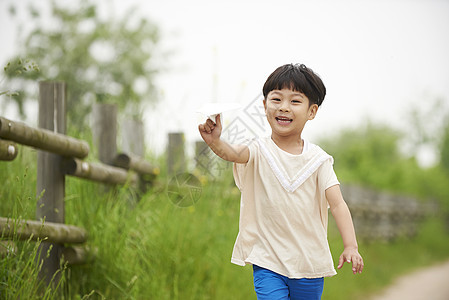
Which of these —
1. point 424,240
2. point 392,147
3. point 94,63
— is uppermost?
point 94,63

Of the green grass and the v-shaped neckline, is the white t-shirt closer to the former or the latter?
the v-shaped neckline

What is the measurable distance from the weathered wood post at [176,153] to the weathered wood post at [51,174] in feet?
4.82

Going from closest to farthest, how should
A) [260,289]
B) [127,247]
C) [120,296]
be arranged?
[260,289], [120,296], [127,247]

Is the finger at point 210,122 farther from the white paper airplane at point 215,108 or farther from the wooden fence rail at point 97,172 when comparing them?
the wooden fence rail at point 97,172

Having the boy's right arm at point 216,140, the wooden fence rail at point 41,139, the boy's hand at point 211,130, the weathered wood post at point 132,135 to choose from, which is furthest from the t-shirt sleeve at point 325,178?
the weathered wood post at point 132,135

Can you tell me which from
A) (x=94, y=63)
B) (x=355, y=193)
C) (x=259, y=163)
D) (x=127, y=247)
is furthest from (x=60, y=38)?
(x=259, y=163)

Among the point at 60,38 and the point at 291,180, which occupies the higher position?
the point at 60,38

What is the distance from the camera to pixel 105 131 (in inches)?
189

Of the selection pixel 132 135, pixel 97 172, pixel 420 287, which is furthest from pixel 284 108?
pixel 420 287

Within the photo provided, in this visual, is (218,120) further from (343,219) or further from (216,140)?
(343,219)

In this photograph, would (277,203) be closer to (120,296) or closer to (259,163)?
(259,163)

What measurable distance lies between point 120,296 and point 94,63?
15.9m

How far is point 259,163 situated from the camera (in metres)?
2.62

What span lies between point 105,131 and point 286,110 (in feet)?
8.57
